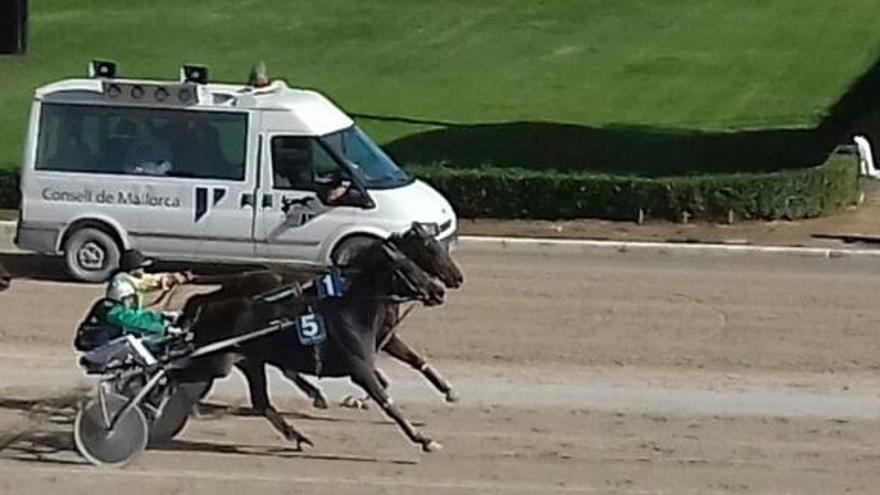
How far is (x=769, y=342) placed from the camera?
1686 cm

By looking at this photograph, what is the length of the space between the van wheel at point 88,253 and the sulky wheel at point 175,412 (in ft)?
20.7

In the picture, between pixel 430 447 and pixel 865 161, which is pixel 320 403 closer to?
pixel 430 447

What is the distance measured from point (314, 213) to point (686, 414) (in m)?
5.69

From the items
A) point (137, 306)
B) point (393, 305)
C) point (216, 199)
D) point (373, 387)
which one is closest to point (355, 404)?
point (393, 305)

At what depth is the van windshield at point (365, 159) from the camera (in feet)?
62.2

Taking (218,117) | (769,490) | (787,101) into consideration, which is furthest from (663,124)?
(769,490)

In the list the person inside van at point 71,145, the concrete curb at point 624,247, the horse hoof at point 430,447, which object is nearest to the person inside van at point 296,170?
the person inside van at point 71,145

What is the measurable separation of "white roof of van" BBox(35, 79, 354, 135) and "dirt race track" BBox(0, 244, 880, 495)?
6.14 feet

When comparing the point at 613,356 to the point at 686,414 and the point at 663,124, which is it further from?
the point at 663,124

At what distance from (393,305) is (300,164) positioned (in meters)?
6.54

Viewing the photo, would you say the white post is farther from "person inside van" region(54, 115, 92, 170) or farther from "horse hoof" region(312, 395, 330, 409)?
"horse hoof" region(312, 395, 330, 409)

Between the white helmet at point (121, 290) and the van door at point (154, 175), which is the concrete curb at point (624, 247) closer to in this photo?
the van door at point (154, 175)

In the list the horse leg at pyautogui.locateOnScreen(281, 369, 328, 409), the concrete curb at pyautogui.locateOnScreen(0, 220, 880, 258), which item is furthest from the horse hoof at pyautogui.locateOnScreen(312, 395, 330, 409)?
the concrete curb at pyautogui.locateOnScreen(0, 220, 880, 258)

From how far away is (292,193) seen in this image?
18922 millimetres
